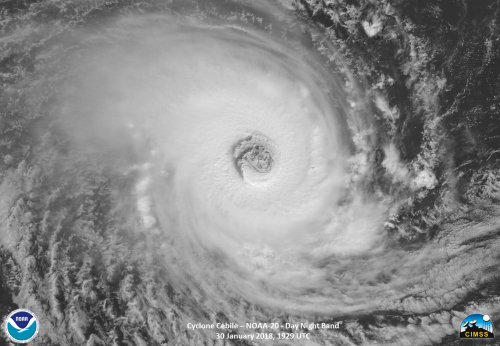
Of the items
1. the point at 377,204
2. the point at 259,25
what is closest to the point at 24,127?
the point at 259,25

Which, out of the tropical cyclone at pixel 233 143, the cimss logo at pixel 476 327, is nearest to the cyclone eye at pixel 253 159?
the tropical cyclone at pixel 233 143

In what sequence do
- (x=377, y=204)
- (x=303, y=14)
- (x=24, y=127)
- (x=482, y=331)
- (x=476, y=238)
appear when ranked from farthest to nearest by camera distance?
(x=303, y=14) < (x=377, y=204) < (x=24, y=127) < (x=476, y=238) < (x=482, y=331)

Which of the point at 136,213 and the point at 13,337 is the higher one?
the point at 136,213

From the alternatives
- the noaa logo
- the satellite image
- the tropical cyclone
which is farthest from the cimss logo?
the noaa logo

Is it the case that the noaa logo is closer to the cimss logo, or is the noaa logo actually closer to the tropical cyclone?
the tropical cyclone

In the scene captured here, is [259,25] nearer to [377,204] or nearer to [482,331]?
[377,204]

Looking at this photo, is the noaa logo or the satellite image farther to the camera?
the satellite image
